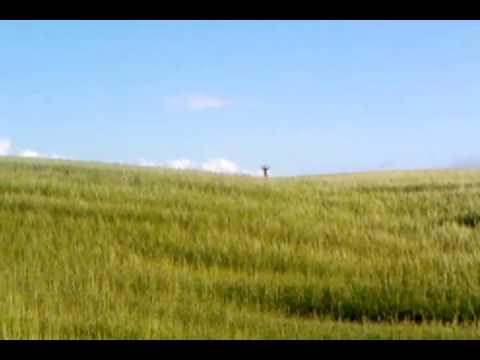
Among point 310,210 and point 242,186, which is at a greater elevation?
point 242,186

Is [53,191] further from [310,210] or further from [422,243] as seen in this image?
[422,243]

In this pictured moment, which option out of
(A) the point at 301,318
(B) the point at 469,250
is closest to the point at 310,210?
(B) the point at 469,250

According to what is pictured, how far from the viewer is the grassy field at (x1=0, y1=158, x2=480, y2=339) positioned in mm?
4836

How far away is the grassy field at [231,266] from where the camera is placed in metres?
4.84

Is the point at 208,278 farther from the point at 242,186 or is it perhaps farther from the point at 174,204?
the point at 242,186

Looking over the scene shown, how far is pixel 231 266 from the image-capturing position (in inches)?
276

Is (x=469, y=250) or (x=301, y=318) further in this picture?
(x=469, y=250)

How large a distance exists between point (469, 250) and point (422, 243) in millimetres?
516

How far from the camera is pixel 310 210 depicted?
922 cm
